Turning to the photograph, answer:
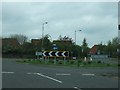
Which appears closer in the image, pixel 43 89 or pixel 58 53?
pixel 43 89

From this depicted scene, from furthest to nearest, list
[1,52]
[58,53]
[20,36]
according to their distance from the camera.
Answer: [20,36] → [1,52] → [58,53]

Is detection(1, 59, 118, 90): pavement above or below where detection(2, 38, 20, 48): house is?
below

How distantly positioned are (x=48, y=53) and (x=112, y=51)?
83753mm

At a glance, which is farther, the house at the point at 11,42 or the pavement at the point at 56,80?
the house at the point at 11,42

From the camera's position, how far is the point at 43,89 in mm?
15008

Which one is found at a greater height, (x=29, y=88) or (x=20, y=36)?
(x=20, y=36)

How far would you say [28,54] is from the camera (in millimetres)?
106938

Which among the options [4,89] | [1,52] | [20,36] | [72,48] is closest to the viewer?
[4,89]

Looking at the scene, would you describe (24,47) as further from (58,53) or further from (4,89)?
(4,89)

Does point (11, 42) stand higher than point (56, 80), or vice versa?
point (11, 42)

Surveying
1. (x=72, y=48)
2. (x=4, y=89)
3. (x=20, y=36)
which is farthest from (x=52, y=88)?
(x=20, y=36)

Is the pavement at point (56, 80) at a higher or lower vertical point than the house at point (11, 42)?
lower

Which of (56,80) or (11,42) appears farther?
(11,42)

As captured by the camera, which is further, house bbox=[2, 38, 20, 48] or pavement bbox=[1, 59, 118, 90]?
house bbox=[2, 38, 20, 48]
